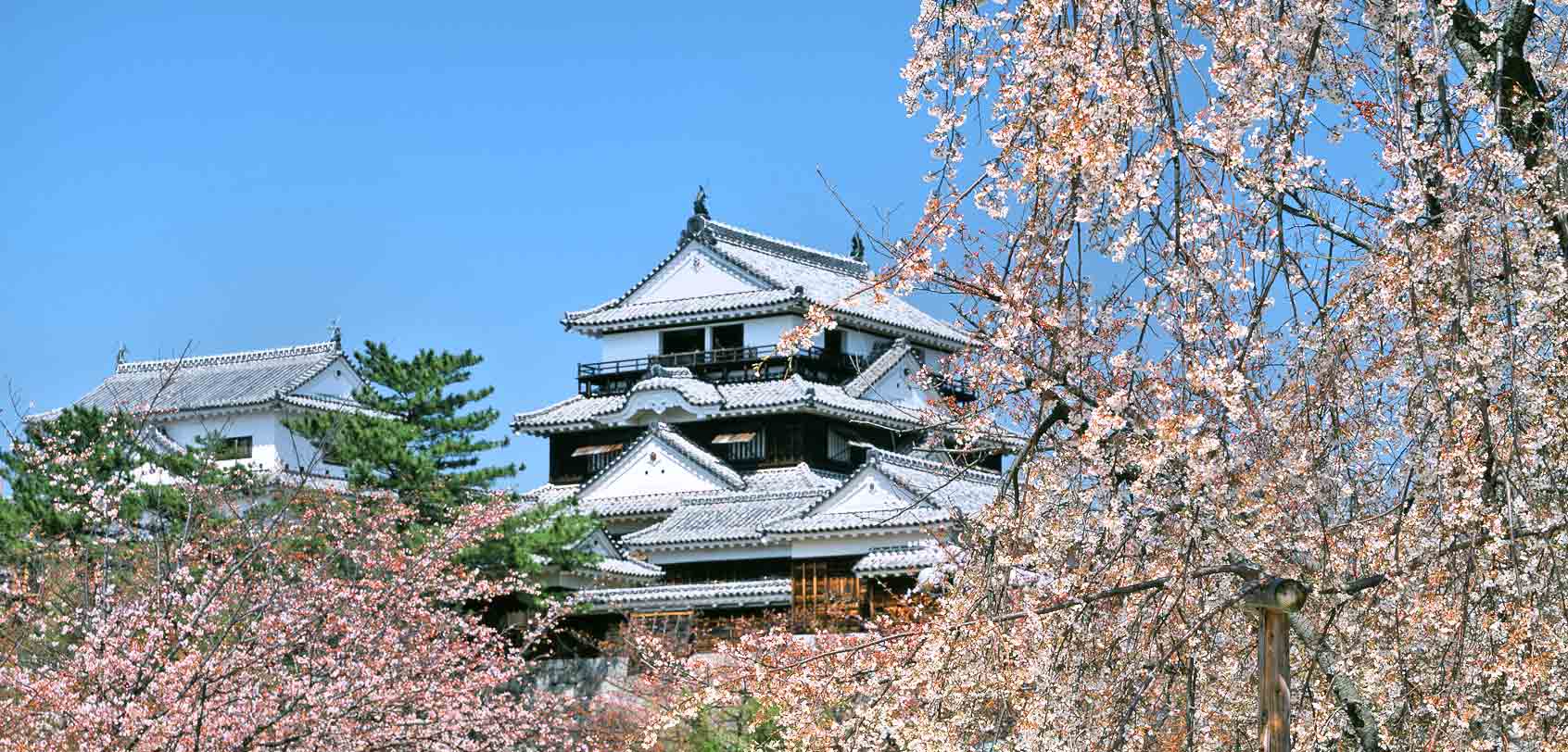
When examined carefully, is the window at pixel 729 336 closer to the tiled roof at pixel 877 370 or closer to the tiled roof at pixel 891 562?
the tiled roof at pixel 877 370

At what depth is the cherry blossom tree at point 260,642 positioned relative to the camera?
10.3 metres

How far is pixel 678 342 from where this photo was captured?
36250 millimetres

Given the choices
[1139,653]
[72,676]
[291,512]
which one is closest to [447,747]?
[72,676]

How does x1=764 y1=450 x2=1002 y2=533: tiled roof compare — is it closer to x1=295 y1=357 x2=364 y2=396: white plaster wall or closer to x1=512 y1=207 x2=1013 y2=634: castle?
x1=512 y1=207 x2=1013 y2=634: castle

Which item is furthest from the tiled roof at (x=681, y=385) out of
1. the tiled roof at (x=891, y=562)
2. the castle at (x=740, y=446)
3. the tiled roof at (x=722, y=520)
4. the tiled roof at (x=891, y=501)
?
the tiled roof at (x=891, y=562)

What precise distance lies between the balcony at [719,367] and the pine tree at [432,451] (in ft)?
30.1

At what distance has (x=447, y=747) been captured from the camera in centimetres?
1384

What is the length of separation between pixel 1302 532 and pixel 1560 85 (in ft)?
4.96

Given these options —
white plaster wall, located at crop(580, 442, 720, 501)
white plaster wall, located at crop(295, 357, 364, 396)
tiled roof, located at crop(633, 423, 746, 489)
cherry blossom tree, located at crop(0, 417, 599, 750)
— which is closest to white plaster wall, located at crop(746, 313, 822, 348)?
tiled roof, located at crop(633, 423, 746, 489)

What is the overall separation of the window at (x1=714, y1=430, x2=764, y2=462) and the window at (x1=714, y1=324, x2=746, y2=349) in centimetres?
237

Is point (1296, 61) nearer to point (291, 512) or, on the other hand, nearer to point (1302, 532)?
point (1302, 532)

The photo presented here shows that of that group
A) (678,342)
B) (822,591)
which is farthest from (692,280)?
(822,591)

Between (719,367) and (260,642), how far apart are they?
23.2 m

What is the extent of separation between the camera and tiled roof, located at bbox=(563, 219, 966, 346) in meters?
34.3
